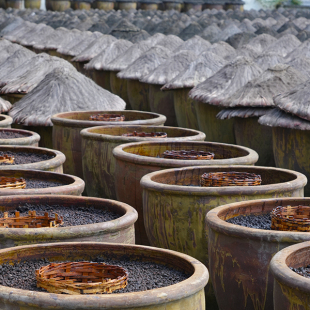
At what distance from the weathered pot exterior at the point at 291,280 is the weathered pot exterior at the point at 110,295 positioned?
31 centimetres

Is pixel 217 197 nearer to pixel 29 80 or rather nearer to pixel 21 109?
pixel 21 109

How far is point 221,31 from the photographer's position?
21.8m

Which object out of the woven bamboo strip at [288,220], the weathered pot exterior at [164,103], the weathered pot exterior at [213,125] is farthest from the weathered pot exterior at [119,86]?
the woven bamboo strip at [288,220]

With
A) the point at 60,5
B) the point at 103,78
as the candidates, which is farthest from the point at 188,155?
the point at 60,5

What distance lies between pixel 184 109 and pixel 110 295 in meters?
8.18

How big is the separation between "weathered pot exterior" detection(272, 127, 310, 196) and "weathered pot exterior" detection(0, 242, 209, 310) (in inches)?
154

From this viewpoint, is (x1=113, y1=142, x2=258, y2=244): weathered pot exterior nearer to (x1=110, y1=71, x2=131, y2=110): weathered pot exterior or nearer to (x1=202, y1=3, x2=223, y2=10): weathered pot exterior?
(x1=110, y1=71, x2=131, y2=110): weathered pot exterior

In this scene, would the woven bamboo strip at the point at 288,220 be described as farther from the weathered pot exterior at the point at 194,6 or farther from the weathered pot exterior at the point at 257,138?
the weathered pot exterior at the point at 194,6

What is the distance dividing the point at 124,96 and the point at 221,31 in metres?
8.67

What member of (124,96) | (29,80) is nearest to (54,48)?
(124,96)

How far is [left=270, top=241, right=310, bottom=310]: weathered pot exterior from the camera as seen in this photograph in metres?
2.71

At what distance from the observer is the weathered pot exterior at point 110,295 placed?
246 centimetres

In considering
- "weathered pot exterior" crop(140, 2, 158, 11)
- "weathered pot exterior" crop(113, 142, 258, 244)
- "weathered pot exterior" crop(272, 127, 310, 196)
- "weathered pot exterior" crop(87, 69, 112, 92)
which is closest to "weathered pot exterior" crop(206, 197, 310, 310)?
"weathered pot exterior" crop(113, 142, 258, 244)

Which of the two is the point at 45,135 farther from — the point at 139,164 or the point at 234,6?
the point at 234,6
